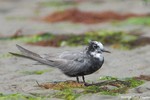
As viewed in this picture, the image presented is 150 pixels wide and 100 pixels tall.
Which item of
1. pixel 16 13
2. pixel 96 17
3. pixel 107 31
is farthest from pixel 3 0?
pixel 107 31

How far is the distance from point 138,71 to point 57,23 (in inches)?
357

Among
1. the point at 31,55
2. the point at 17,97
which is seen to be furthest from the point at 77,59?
the point at 17,97

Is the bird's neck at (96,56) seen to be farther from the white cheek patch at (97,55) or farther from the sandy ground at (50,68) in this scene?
the sandy ground at (50,68)

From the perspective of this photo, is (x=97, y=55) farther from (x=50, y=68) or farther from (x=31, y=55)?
(x=50, y=68)

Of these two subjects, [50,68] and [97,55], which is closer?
[97,55]

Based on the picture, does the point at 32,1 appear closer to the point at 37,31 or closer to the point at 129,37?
the point at 37,31

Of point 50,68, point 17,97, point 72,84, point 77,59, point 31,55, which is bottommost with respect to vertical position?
point 50,68

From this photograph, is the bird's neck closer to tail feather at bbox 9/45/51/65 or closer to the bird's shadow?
the bird's shadow

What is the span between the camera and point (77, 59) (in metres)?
9.97

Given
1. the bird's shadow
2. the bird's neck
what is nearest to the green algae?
the bird's shadow

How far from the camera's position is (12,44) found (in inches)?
634

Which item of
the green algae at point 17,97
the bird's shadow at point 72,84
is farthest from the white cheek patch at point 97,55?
the green algae at point 17,97

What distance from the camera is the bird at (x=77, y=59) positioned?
977cm

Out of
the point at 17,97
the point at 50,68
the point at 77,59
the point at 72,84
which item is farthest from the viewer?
the point at 50,68
